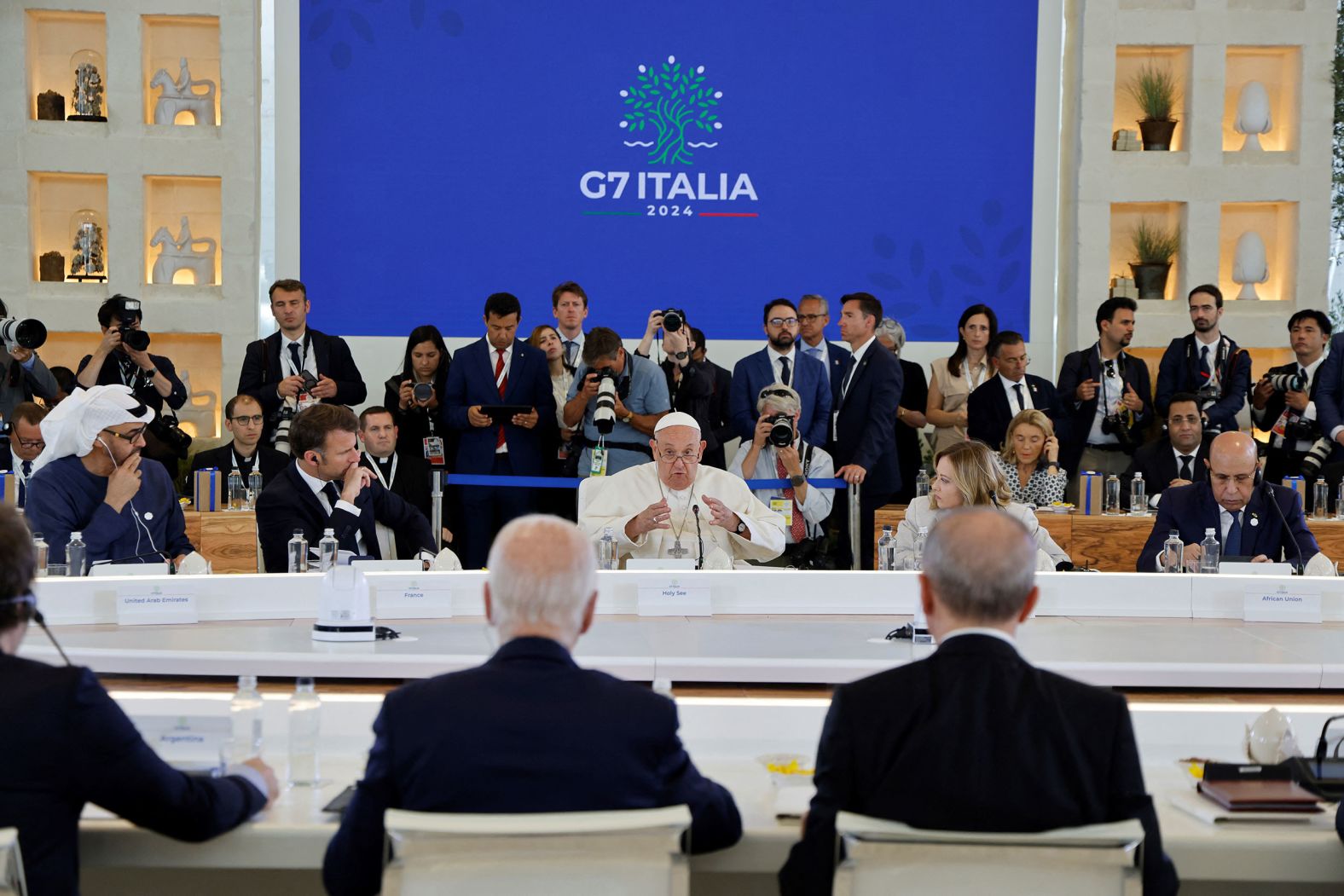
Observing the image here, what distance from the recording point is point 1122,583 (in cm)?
414

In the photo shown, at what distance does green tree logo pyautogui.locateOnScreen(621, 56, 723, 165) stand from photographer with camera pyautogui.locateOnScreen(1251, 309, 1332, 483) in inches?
137

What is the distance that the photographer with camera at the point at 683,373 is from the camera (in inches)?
276

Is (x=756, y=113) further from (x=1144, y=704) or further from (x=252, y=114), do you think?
(x=1144, y=704)

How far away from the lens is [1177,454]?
7.12 metres

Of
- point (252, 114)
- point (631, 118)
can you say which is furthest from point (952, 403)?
point (252, 114)

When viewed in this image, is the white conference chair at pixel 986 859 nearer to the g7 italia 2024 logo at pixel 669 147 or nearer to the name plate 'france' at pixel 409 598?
the name plate 'france' at pixel 409 598

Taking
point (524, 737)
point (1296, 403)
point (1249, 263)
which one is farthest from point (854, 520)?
point (524, 737)

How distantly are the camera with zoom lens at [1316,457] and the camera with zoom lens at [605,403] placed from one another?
11.1 feet

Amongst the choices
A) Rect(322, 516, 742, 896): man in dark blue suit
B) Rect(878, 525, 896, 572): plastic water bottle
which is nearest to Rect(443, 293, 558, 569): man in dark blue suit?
Rect(878, 525, 896, 572): plastic water bottle

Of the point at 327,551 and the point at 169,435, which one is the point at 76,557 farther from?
the point at 169,435

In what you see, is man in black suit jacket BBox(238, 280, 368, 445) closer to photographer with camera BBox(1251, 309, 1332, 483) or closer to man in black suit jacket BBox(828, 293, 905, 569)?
man in black suit jacket BBox(828, 293, 905, 569)

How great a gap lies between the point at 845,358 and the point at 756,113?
7.41 ft

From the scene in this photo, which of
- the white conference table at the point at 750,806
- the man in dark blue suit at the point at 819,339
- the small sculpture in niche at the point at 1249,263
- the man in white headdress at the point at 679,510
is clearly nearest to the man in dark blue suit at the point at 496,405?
the man in dark blue suit at the point at 819,339

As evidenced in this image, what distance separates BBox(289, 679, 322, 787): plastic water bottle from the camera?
8.29 ft
